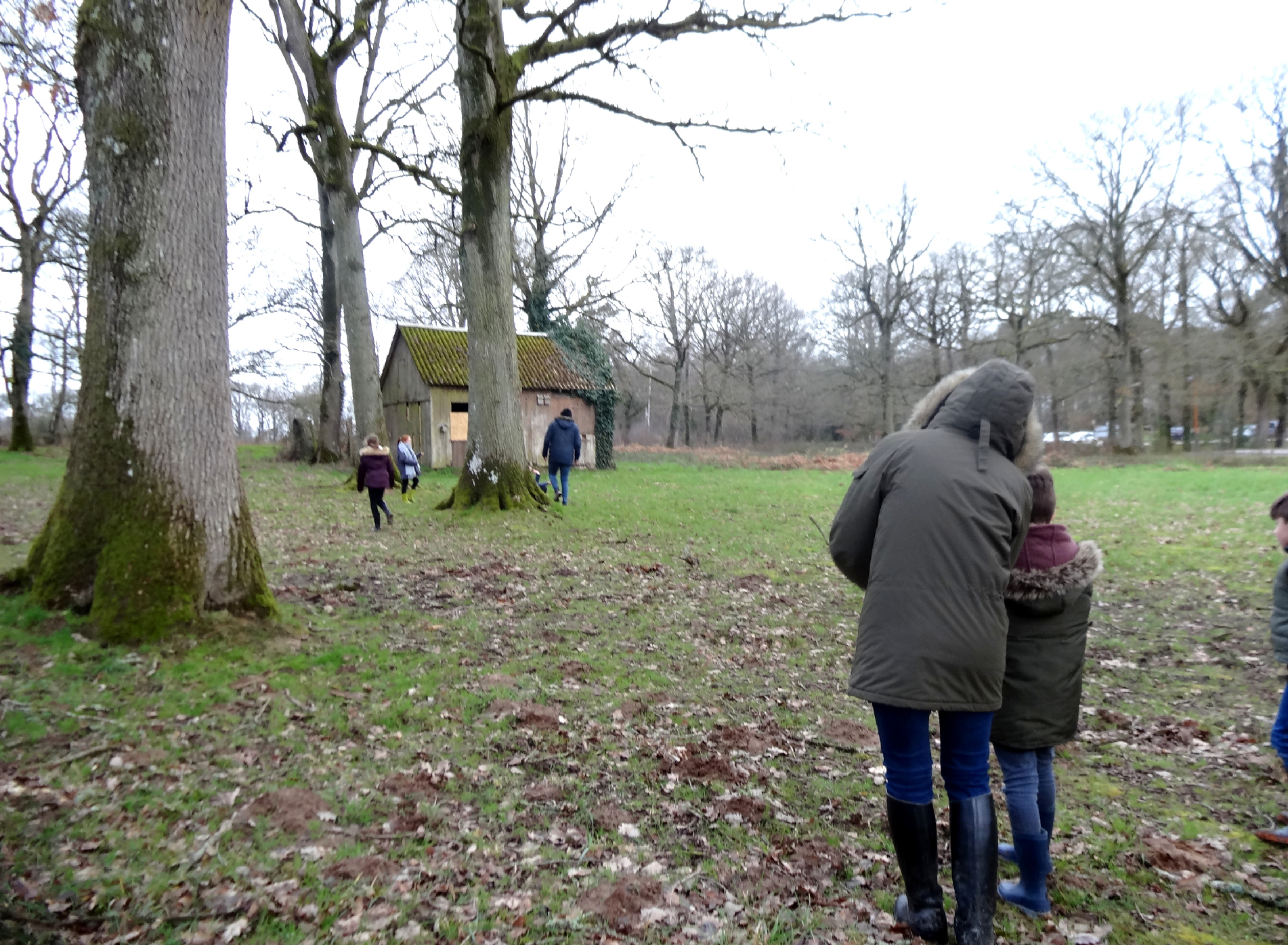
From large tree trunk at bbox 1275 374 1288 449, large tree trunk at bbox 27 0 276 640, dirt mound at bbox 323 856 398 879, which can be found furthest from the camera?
large tree trunk at bbox 1275 374 1288 449

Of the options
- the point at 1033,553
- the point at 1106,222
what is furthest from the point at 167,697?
the point at 1106,222

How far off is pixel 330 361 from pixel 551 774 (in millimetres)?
23672

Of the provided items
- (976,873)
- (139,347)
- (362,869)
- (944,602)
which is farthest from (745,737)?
(139,347)

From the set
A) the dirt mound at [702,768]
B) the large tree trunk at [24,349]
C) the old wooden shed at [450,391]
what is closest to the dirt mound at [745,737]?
the dirt mound at [702,768]

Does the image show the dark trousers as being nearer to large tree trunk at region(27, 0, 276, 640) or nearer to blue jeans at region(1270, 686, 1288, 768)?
large tree trunk at region(27, 0, 276, 640)

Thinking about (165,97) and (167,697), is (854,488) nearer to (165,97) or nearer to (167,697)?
(167,697)

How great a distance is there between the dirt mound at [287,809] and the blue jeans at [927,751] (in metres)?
2.59

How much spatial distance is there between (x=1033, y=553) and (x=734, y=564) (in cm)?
716

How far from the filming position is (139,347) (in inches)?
219

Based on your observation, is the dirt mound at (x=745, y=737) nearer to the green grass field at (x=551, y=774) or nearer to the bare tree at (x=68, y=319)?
the green grass field at (x=551, y=774)

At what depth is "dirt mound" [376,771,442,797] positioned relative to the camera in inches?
161

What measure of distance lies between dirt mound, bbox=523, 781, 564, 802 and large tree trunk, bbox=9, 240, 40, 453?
29745 millimetres

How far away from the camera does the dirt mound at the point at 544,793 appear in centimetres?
412

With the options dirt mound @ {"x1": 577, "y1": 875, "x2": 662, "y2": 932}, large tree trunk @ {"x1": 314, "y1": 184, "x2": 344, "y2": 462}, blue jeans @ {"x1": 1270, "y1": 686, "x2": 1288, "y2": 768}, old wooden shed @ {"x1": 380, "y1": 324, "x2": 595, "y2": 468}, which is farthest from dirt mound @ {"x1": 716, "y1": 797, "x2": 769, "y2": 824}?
large tree trunk @ {"x1": 314, "y1": 184, "x2": 344, "y2": 462}
